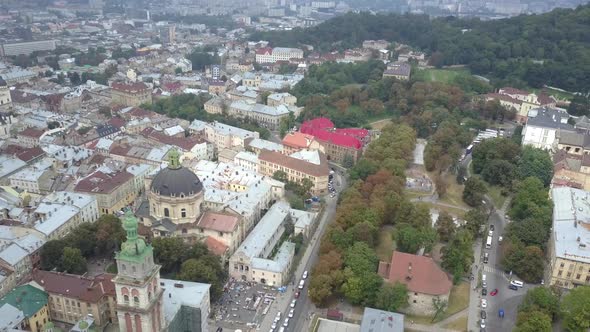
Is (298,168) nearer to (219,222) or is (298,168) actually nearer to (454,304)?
(219,222)

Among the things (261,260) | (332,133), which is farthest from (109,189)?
(332,133)

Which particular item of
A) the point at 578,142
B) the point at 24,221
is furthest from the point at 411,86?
the point at 24,221

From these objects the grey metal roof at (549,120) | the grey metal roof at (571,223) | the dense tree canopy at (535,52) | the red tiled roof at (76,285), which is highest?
the dense tree canopy at (535,52)

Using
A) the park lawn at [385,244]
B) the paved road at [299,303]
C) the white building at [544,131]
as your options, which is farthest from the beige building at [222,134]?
the white building at [544,131]

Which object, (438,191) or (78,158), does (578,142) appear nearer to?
(438,191)

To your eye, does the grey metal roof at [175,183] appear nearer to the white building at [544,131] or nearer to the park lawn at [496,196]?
the park lawn at [496,196]

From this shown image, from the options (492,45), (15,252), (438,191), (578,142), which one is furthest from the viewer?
(492,45)

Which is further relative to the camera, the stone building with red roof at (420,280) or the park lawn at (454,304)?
the park lawn at (454,304)

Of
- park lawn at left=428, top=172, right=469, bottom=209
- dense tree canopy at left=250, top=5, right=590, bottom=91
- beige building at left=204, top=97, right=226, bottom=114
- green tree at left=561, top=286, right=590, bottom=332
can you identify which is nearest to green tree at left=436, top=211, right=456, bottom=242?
park lawn at left=428, top=172, right=469, bottom=209
